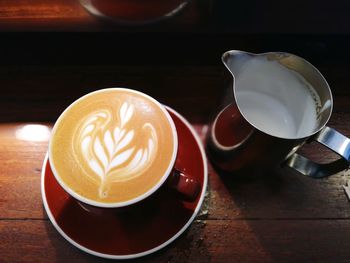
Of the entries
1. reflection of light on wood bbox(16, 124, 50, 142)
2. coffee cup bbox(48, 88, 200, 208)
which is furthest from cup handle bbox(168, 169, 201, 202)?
reflection of light on wood bbox(16, 124, 50, 142)

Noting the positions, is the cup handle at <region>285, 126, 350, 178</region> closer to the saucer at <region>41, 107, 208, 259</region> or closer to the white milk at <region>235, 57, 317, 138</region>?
the white milk at <region>235, 57, 317, 138</region>

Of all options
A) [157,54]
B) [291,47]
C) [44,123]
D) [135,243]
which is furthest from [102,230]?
[291,47]

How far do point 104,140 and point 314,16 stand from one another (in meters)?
0.40

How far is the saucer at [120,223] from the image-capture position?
547mm

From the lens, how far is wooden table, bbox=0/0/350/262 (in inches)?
22.7

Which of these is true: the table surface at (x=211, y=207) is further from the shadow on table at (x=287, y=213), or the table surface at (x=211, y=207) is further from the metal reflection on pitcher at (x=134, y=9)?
the metal reflection on pitcher at (x=134, y=9)

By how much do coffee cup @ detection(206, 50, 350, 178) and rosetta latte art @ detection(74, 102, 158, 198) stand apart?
0.12m

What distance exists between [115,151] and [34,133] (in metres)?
0.21

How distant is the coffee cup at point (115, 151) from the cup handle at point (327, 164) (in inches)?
7.2

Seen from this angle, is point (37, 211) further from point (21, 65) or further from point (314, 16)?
point (314, 16)

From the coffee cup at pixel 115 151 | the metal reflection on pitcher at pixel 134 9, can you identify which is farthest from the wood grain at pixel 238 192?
the metal reflection on pitcher at pixel 134 9

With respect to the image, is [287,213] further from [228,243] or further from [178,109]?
[178,109]

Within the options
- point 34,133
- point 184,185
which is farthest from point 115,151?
point 34,133

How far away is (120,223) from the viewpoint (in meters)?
0.56
